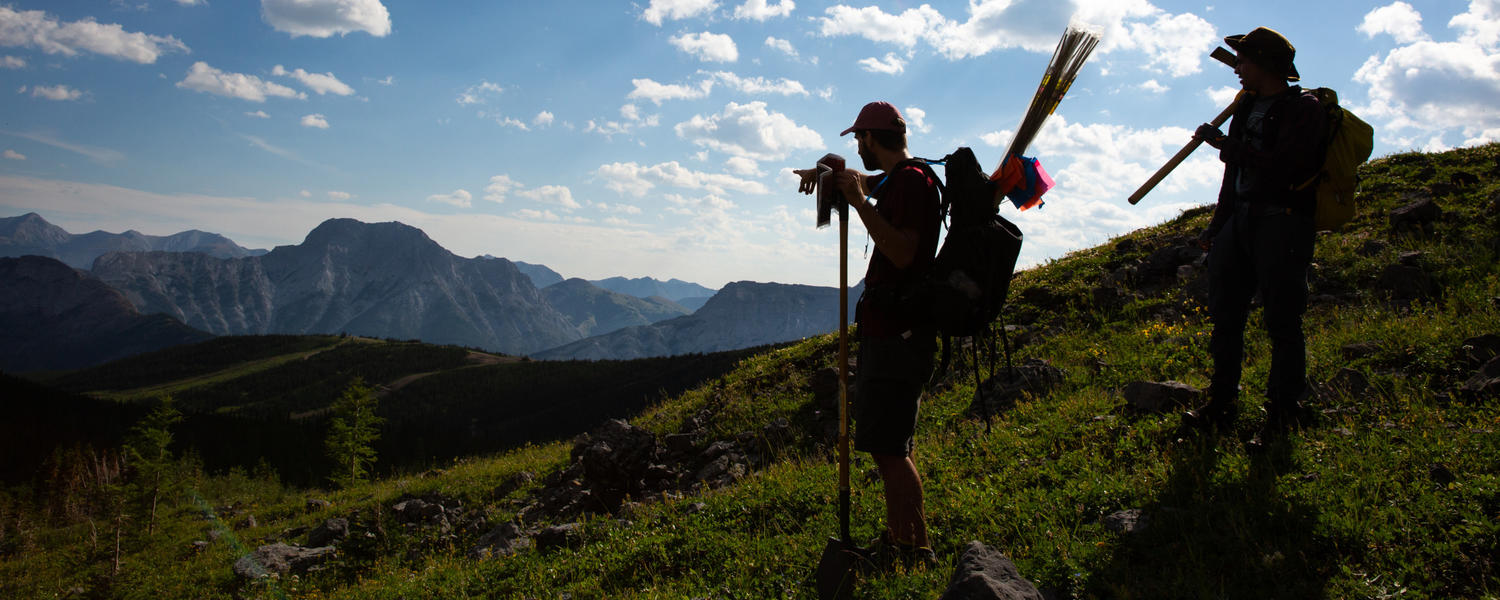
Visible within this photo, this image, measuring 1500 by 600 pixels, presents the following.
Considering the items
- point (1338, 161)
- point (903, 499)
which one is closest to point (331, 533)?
point (903, 499)

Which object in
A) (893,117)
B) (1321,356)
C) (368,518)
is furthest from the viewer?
(368,518)

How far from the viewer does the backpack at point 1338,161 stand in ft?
14.5

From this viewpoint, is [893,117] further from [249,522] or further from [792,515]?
[249,522]

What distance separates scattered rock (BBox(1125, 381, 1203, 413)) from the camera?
592 centimetres

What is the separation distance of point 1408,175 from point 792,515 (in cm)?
1554

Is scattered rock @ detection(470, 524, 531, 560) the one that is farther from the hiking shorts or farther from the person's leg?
the hiking shorts

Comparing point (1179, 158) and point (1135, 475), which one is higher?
point (1179, 158)

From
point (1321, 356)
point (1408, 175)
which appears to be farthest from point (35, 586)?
point (1408, 175)

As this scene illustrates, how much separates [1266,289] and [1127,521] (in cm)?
201

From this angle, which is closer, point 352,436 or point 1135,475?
point 1135,475

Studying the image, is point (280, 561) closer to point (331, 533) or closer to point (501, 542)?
point (331, 533)

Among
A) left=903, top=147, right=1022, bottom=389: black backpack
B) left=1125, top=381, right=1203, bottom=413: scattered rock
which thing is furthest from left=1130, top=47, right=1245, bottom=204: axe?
left=903, top=147, right=1022, bottom=389: black backpack

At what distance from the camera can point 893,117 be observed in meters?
4.09

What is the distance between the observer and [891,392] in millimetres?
3926
